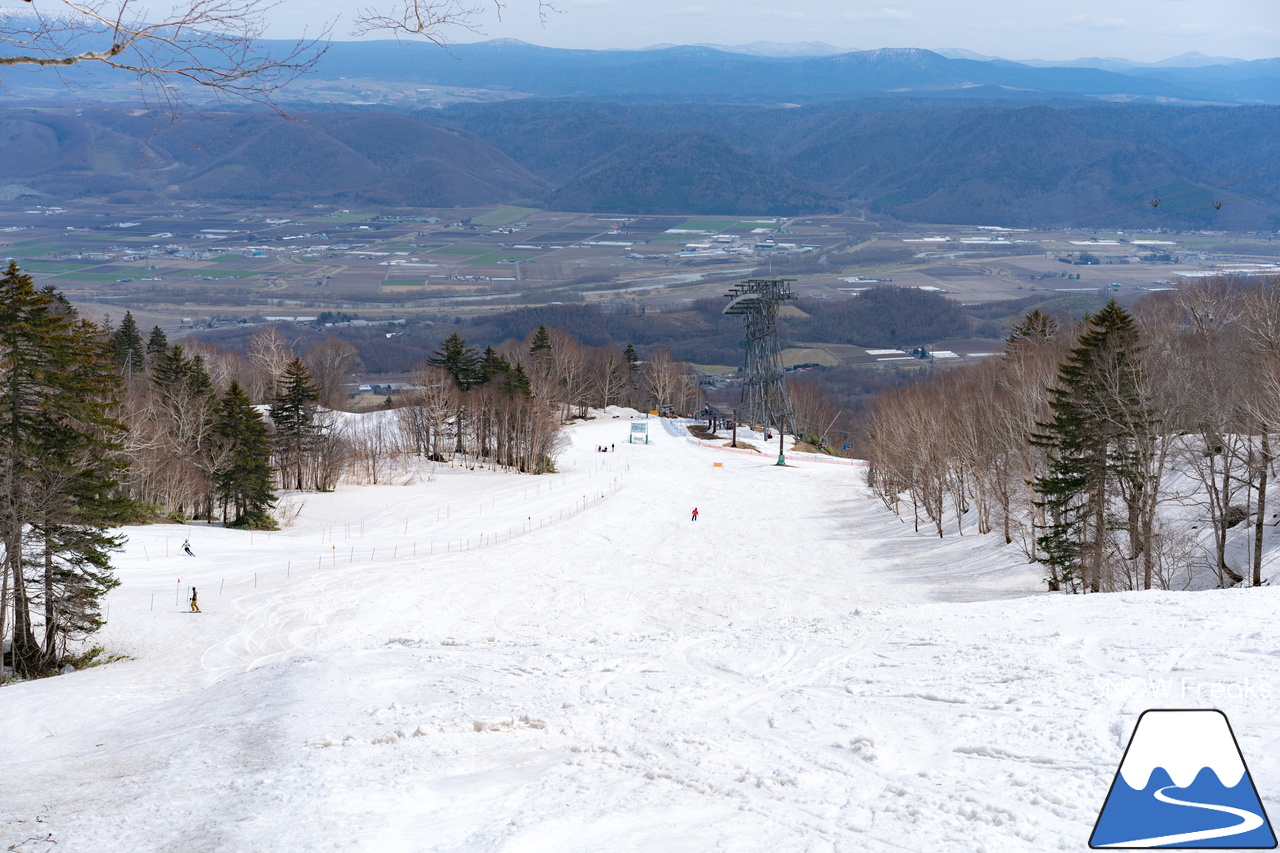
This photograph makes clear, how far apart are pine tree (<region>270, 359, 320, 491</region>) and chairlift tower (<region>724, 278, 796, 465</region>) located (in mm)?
40177

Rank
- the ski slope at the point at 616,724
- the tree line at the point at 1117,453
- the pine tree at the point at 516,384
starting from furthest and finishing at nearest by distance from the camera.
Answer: the pine tree at the point at 516,384 < the tree line at the point at 1117,453 < the ski slope at the point at 616,724

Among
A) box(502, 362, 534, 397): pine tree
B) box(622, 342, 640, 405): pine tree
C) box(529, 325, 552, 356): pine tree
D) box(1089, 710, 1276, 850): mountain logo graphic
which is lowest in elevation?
box(622, 342, 640, 405): pine tree

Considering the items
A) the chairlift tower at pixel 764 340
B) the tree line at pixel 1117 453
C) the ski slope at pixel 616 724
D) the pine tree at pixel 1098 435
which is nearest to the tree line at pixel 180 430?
the ski slope at pixel 616 724

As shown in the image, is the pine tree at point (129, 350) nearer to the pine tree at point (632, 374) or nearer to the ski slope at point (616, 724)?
the ski slope at point (616, 724)

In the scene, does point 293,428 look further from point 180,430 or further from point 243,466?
point 243,466

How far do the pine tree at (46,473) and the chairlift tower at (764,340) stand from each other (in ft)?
210

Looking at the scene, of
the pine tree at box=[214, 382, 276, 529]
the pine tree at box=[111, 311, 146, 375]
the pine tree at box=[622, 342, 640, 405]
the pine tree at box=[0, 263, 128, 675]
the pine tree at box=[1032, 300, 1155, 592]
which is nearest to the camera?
the pine tree at box=[0, 263, 128, 675]

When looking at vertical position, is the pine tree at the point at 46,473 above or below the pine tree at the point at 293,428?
above

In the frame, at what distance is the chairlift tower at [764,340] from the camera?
84375 millimetres

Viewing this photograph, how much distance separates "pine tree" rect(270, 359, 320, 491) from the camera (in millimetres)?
58625

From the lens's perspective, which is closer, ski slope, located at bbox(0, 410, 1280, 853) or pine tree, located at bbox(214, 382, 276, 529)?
ski slope, located at bbox(0, 410, 1280, 853)

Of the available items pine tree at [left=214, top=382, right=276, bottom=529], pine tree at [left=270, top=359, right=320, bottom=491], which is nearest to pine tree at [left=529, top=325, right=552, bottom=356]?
pine tree at [left=270, top=359, right=320, bottom=491]

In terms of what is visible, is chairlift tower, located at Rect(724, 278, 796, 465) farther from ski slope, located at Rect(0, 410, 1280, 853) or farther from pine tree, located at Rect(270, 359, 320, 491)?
ski slope, located at Rect(0, 410, 1280, 853)

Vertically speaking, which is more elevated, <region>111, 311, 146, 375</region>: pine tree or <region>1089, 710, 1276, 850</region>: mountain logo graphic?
<region>1089, 710, 1276, 850</region>: mountain logo graphic
